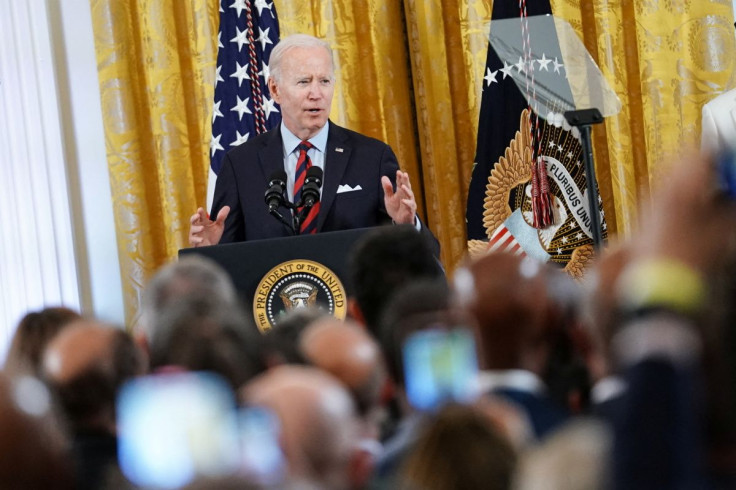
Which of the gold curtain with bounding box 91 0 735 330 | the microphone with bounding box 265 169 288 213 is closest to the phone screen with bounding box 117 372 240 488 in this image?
the microphone with bounding box 265 169 288 213

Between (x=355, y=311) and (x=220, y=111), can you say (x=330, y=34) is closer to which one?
(x=220, y=111)

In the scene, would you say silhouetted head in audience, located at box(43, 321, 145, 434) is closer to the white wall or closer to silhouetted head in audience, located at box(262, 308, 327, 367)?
silhouetted head in audience, located at box(262, 308, 327, 367)

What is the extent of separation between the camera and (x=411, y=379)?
1.53m

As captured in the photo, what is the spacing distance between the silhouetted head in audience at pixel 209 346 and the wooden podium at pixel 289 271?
48.3 inches

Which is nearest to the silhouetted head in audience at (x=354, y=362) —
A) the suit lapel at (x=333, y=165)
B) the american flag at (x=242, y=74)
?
the suit lapel at (x=333, y=165)

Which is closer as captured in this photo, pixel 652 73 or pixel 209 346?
pixel 209 346

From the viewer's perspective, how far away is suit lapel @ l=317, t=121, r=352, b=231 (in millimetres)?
3896

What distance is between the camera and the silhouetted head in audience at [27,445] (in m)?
1.16

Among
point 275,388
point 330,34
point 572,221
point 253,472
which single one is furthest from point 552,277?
point 330,34

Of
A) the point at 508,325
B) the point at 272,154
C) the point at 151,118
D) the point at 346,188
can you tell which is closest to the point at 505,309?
the point at 508,325

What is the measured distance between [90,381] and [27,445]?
0.35 metres

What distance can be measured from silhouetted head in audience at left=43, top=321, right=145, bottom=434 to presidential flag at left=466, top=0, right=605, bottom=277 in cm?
401

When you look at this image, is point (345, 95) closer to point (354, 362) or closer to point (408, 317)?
point (408, 317)

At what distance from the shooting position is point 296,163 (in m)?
4.25
